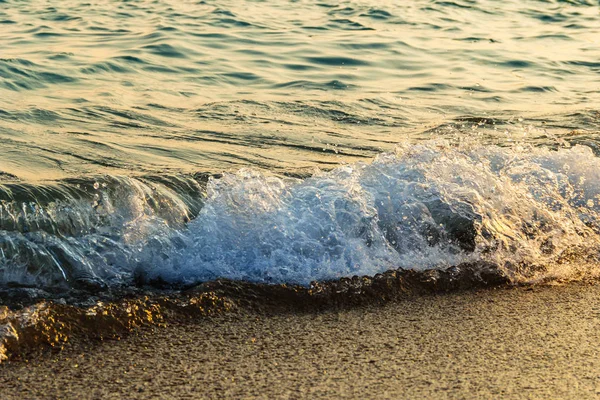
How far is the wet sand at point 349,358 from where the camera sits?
9.14ft

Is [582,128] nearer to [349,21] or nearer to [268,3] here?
[349,21]

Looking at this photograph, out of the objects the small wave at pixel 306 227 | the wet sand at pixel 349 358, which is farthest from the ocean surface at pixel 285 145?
the wet sand at pixel 349 358

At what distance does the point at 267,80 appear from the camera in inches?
312

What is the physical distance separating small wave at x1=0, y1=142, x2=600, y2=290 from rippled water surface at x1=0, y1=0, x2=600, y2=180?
3.24 ft

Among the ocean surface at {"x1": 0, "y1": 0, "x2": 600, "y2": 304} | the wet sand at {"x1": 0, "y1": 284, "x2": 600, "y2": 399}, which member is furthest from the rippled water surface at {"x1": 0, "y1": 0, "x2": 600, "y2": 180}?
the wet sand at {"x1": 0, "y1": 284, "x2": 600, "y2": 399}

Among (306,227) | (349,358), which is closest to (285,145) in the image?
(306,227)

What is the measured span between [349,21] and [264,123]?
505 cm

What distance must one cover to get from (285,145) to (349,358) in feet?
10.1

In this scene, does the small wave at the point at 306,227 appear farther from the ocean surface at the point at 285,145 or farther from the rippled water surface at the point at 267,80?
the rippled water surface at the point at 267,80

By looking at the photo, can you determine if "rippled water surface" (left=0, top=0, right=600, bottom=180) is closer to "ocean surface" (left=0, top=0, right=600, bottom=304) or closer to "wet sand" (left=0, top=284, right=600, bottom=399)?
"ocean surface" (left=0, top=0, right=600, bottom=304)

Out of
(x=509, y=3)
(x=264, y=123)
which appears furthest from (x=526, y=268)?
(x=509, y=3)

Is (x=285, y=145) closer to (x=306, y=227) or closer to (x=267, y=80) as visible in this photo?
(x=306, y=227)

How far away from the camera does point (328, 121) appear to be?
6668 mm

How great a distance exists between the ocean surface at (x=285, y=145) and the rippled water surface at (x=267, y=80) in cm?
3
